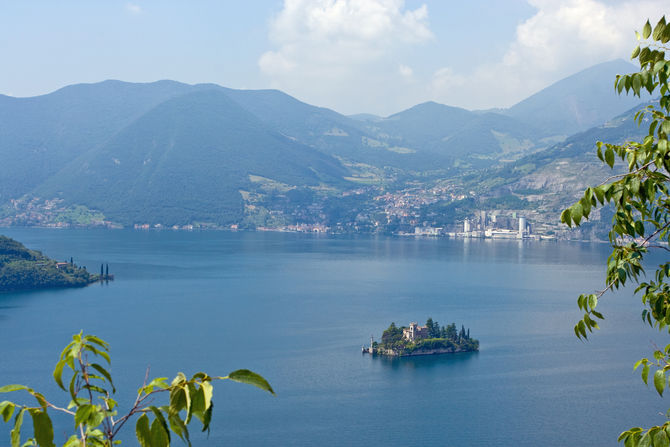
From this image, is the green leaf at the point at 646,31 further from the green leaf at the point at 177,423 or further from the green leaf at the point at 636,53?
the green leaf at the point at 177,423

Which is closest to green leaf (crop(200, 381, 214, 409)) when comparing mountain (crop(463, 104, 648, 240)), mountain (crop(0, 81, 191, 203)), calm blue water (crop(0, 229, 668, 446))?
calm blue water (crop(0, 229, 668, 446))

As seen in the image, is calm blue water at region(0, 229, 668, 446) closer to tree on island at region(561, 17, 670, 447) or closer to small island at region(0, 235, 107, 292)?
small island at region(0, 235, 107, 292)

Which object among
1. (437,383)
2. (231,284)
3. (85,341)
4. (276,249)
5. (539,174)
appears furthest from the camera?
(539,174)

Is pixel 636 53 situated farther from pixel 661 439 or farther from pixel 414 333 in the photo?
pixel 414 333

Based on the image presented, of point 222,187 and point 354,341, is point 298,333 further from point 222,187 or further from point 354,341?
point 222,187

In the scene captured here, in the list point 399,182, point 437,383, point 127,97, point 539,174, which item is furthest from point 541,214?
point 127,97
